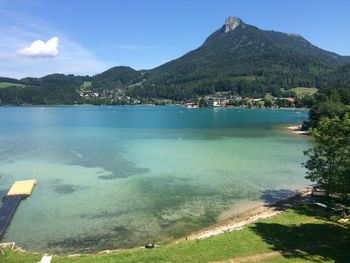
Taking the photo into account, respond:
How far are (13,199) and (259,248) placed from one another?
109 feet

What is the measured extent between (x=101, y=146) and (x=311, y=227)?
236 ft

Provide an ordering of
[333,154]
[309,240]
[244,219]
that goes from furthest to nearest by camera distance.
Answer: [244,219] → [333,154] → [309,240]

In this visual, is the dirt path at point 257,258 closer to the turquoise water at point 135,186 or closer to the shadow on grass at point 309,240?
the shadow on grass at point 309,240

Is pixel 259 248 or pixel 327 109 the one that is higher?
pixel 327 109

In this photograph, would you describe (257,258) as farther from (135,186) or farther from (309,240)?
(135,186)

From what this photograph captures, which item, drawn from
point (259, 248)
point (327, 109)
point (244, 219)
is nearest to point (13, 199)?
point (244, 219)

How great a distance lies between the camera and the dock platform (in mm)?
40688

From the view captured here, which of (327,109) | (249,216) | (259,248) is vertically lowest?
(249,216)

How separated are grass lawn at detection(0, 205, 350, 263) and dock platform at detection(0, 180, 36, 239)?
11.2 metres

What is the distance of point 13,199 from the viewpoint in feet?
159

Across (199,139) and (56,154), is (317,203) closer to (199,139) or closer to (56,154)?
(56,154)

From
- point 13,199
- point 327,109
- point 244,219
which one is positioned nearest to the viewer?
point 244,219

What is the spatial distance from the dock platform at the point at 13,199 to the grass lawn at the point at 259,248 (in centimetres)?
1124

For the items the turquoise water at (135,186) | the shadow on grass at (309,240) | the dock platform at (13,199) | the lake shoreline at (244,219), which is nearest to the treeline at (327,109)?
the turquoise water at (135,186)
